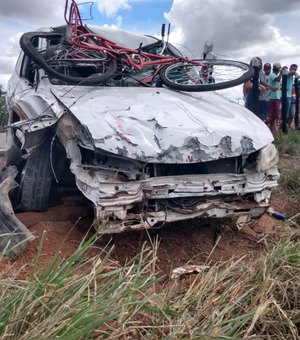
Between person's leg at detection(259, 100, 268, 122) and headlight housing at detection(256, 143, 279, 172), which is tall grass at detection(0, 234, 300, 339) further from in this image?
person's leg at detection(259, 100, 268, 122)

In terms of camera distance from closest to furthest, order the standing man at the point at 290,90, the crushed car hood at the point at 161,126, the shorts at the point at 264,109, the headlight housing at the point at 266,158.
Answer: the crushed car hood at the point at 161,126 < the headlight housing at the point at 266,158 < the shorts at the point at 264,109 < the standing man at the point at 290,90

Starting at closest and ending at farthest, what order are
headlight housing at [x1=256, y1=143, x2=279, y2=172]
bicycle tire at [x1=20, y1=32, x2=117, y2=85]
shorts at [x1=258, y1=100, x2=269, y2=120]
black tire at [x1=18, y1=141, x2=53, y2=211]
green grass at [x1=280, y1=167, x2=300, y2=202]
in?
headlight housing at [x1=256, y1=143, x2=279, y2=172] → black tire at [x1=18, y1=141, x2=53, y2=211] → bicycle tire at [x1=20, y1=32, x2=117, y2=85] → green grass at [x1=280, y1=167, x2=300, y2=202] → shorts at [x1=258, y1=100, x2=269, y2=120]

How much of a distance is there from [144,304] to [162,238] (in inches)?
82.8

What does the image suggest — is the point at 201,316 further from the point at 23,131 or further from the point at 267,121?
the point at 267,121

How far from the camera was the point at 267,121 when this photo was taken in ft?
36.3

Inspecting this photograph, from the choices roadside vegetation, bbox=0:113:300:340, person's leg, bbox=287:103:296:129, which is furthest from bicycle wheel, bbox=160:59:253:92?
person's leg, bbox=287:103:296:129

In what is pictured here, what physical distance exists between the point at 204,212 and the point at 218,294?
1.32 m

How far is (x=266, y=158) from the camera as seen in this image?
14.1ft

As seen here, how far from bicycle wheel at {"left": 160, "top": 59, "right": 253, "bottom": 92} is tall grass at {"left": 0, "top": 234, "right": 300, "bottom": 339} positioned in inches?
91.2

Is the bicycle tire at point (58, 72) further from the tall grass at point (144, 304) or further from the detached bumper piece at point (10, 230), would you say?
the tall grass at point (144, 304)

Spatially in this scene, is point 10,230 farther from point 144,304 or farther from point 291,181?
point 291,181

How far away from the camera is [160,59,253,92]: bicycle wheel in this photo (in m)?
5.00

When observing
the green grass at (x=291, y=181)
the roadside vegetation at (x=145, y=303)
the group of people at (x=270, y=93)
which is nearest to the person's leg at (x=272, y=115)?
the group of people at (x=270, y=93)

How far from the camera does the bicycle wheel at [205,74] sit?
16.4ft
